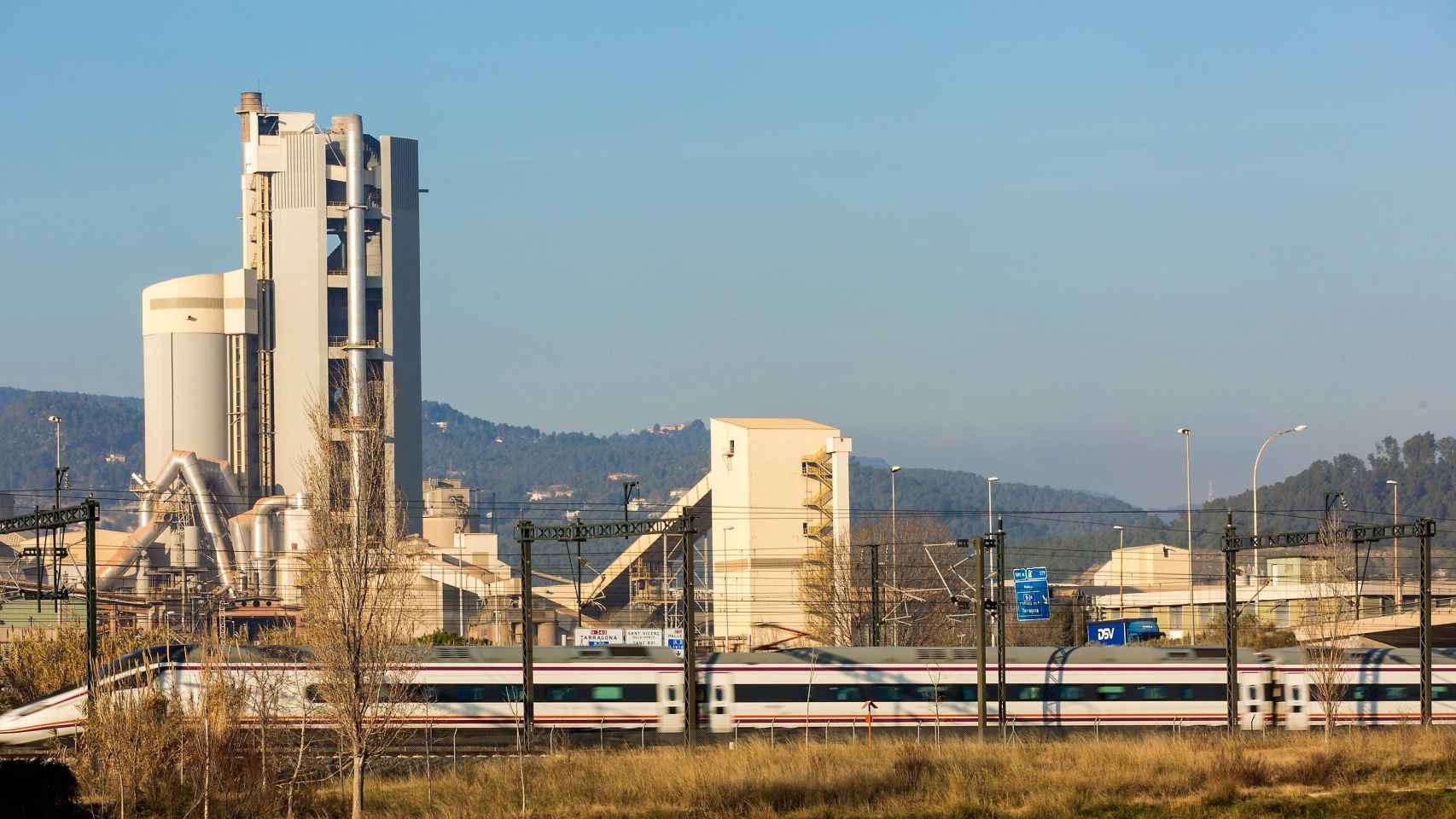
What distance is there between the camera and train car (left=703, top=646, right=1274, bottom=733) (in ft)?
170

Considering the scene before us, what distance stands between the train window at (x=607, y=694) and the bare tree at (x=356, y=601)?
15157 mm

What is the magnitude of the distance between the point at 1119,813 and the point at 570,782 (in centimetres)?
1128

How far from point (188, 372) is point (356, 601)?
315ft

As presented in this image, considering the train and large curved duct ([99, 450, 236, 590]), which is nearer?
the train

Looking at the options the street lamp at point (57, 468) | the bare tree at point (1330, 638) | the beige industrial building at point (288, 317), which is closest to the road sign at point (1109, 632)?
the bare tree at point (1330, 638)

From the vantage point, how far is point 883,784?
35.3 metres

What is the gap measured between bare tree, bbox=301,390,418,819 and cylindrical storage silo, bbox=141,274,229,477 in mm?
93165

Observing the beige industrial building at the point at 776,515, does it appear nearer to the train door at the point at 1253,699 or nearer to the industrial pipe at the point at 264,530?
the industrial pipe at the point at 264,530

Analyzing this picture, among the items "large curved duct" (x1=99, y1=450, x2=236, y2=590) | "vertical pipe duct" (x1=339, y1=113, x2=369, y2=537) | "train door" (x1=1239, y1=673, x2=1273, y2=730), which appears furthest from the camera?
"vertical pipe duct" (x1=339, y1=113, x2=369, y2=537)

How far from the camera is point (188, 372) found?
12500 centimetres

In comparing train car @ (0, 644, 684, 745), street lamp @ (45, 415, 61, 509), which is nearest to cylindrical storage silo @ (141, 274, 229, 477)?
street lamp @ (45, 415, 61, 509)

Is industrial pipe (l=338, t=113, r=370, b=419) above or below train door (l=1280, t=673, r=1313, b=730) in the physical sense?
above

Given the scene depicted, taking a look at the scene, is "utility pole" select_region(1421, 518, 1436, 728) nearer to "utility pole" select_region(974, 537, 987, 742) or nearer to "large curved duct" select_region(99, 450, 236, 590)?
"utility pole" select_region(974, 537, 987, 742)

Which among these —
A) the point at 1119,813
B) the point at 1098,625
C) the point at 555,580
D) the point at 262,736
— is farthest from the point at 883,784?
the point at 555,580
